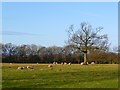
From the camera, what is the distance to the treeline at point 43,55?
99.1 m

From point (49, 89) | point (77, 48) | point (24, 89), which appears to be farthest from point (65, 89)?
point (77, 48)

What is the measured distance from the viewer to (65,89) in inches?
552

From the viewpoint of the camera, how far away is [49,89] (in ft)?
45.8

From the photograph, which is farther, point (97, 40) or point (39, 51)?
point (39, 51)

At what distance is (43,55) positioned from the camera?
12781 centimetres

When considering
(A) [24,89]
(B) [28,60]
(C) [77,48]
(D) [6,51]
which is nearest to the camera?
(A) [24,89]

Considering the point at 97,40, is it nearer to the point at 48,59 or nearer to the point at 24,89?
the point at 48,59

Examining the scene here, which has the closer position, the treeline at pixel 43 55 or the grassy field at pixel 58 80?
the grassy field at pixel 58 80

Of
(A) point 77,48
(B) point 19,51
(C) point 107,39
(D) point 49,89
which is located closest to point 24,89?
(D) point 49,89

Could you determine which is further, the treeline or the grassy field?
the treeline

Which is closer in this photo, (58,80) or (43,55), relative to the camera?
(58,80)

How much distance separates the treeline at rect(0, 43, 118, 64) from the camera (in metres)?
99.1

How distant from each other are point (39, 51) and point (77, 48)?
65222mm

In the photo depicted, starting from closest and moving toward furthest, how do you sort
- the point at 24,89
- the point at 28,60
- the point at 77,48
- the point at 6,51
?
the point at 24,89
the point at 77,48
the point at 28,60
the point at 6,51
